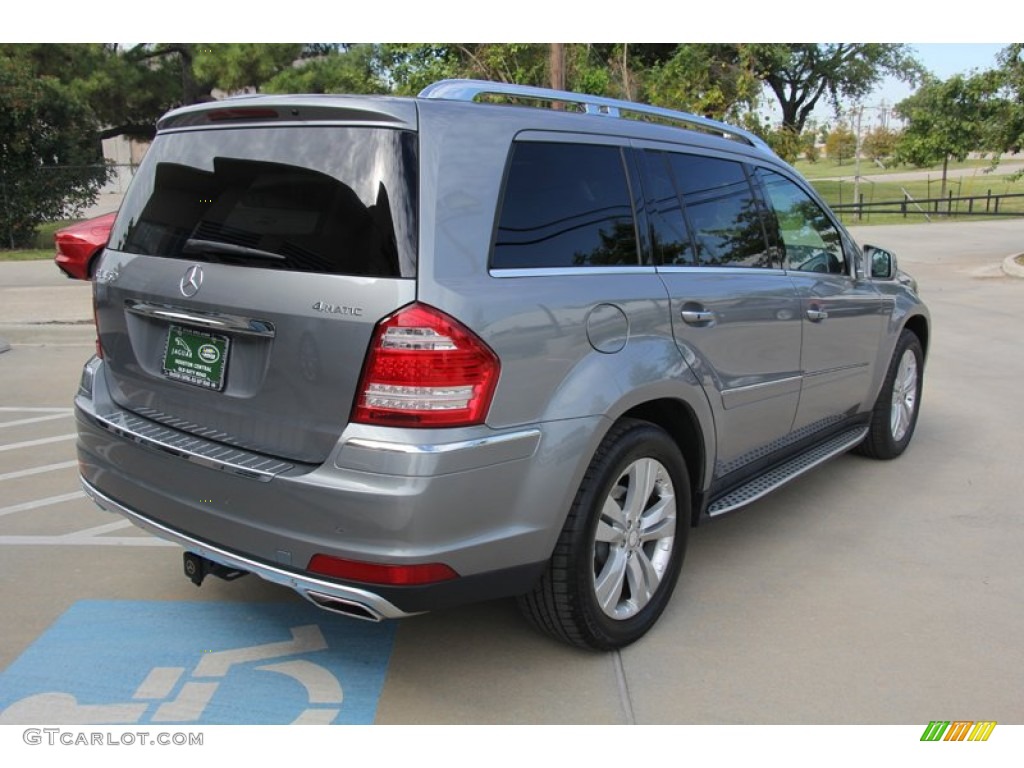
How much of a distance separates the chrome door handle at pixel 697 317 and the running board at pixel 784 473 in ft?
2.60

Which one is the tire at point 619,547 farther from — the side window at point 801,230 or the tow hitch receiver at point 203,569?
the side window at point 801,230

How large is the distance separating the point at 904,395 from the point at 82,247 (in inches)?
319

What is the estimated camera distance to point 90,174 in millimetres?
20188

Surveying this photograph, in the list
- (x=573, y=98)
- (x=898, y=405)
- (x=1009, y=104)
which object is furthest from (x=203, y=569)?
(x=1009, y=104)

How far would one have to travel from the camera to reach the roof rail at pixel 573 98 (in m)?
2.94

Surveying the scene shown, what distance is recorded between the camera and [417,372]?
2.55 meters

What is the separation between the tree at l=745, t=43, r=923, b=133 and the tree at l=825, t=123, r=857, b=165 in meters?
25.2

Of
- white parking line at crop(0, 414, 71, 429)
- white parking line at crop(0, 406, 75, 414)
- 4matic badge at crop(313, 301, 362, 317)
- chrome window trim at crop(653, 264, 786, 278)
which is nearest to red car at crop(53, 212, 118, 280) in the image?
white parking line at crop(0, 406, 75, 414)

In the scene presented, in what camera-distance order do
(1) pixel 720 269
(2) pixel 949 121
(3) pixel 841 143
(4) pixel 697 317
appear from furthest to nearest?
(3) pixel 841 143 → (2) pixel 949 121 → (1) pixel 720 269 → (4) pixel 697 317

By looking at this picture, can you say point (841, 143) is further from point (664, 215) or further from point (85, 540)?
point (85, 540)

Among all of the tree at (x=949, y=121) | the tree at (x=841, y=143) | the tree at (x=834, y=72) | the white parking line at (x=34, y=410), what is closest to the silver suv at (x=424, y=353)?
the white parking line at (x=34, y=410)
